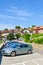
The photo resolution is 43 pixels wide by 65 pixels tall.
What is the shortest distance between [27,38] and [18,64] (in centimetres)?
Answer: 5420

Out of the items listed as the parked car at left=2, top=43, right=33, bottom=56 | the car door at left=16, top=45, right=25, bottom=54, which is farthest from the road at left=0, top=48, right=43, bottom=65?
the car door at left=16, top=45, right=25, bottom=54

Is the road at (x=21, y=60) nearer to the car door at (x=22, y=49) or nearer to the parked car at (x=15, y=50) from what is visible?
the parked car at (x=15, y=50)

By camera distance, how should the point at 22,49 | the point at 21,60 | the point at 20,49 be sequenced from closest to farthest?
the point at 21,60 < the point at 20,49 < the point at 22,49

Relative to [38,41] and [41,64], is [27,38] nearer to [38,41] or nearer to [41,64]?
[38,41]

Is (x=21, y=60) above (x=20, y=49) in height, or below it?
below

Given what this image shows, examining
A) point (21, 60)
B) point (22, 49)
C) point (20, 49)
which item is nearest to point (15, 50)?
point (20, 49)

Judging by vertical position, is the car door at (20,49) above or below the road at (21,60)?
above

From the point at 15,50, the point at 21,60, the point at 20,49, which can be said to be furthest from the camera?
the point at 20,49

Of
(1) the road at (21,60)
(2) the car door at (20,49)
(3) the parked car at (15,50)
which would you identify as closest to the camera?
(1) the road at (21,60)

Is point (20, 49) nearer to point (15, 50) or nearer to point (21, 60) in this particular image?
point (15, 50)

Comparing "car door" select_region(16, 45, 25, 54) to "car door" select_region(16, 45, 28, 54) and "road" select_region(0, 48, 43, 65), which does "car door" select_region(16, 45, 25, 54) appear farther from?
"road" select_region(0, 48, 43, 65)

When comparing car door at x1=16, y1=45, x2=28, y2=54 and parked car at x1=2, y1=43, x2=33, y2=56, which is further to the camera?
car door at x1=16, y1=45, x2=28, y2=54

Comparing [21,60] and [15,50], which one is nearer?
[21,60]

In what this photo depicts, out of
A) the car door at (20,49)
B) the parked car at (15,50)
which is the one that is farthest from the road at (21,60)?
the car door at (20,49)
